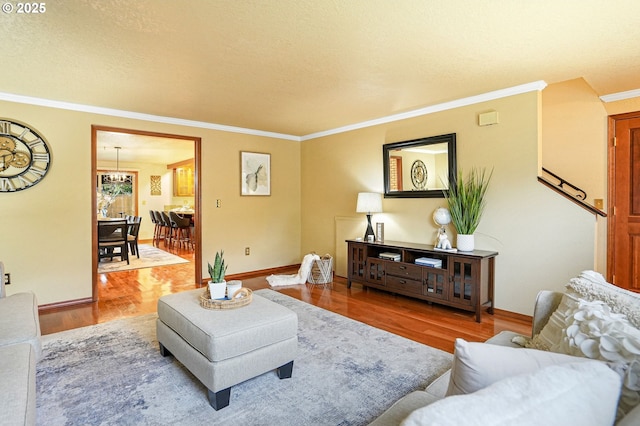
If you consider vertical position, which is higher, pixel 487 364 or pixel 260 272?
pixel 487 364

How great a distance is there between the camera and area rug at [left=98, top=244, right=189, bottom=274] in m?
5.82

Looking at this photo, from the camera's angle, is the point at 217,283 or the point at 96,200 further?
the point at 96,200

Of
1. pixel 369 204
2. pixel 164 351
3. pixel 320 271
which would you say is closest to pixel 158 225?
pixel 320 271

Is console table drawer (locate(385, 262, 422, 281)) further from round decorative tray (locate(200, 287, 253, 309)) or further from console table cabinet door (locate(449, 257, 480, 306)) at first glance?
round decorative tray (locate(200, 287, 253, 309))

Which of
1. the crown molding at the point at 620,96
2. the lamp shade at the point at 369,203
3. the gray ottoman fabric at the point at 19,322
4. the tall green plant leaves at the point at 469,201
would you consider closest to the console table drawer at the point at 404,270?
the tall green plant leaves at the point at 469,201

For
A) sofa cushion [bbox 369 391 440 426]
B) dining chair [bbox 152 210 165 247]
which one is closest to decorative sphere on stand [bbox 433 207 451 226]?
sofa cushion [bbox 369 391 440 426]

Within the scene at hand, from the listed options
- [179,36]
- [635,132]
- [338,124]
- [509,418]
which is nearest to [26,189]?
[179,36]

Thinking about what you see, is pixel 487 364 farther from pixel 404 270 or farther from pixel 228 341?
pixel 404 270

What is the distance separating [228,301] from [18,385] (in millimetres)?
1073

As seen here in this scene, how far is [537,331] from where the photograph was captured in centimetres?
159

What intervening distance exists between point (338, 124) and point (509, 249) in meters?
2.75

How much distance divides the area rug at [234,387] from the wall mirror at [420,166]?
1.88 metres

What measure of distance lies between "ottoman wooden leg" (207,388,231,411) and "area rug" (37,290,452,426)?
0.10 ft

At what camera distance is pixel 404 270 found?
12.6 feet
